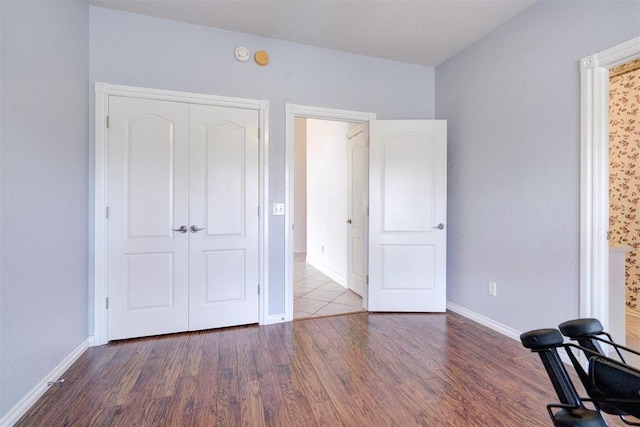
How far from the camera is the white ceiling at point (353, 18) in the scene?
2354 millimetres

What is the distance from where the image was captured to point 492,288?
2725 millimetres

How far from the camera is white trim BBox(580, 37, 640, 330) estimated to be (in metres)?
1.96

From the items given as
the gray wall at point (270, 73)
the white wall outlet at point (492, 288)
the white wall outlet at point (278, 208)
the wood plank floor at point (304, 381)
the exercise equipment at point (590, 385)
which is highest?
the gray wall at point (270, 73)

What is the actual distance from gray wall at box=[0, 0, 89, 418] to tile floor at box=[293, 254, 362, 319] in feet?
6.08

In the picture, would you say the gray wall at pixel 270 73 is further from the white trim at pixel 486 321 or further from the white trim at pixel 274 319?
the white trim at pixel 486 321

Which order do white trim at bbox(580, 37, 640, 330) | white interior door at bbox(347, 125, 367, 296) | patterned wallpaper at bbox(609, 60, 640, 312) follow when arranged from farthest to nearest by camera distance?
white interior door at bbox(347, 125, 367, 296) → patterned wallpaper at bbox(609, 60, 640, 312) → white trim at bbox(580, 37, 640, 330)

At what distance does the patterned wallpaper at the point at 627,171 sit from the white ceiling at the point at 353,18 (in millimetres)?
1774

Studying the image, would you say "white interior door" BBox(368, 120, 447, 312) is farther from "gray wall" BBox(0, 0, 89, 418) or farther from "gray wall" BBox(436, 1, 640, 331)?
"gray wall" BBox(0, 0, 89, 418)

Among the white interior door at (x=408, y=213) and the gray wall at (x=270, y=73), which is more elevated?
the gray wall at (x=270, y=73)

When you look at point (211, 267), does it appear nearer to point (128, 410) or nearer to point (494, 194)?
point (128, 410)

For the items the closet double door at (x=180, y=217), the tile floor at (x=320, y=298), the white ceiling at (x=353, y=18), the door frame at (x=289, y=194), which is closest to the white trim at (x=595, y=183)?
the white ceiling at (x=353, y=18)

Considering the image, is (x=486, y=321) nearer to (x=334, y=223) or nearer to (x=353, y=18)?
(x=334, y=223)

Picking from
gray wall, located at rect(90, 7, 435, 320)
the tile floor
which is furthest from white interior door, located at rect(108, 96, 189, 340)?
the tile floor

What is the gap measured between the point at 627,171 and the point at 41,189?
5.08 m
